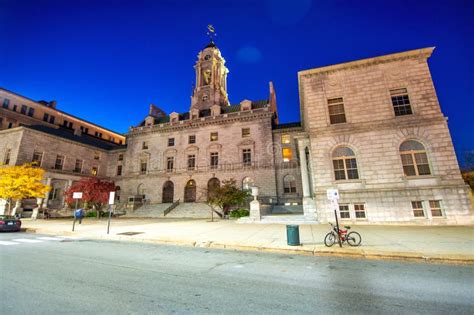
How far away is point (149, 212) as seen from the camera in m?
30.4

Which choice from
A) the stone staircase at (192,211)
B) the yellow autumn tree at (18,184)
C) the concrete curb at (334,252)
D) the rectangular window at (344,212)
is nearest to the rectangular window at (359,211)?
the rectangular window at (344,212)

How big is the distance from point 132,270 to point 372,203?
1586 centimetres

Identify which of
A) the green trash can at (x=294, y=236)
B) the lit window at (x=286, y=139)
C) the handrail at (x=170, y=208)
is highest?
the lit window at (x=286, y=139)

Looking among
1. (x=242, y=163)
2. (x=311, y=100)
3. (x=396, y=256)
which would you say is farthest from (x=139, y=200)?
(x=396, y=256)

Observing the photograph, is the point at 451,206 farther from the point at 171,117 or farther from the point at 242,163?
the point at 171,117

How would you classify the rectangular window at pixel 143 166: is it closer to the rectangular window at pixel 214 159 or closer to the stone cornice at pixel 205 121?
the stone cornice at pixel 205 121

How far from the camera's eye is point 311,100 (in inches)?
738

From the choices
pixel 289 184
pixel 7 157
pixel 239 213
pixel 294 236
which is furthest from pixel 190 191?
pixel 294 236

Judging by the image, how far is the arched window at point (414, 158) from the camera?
15.3 meters

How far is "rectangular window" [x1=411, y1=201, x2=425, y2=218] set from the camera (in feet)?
48.1

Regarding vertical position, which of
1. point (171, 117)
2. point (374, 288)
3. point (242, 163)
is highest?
point (171, 117)

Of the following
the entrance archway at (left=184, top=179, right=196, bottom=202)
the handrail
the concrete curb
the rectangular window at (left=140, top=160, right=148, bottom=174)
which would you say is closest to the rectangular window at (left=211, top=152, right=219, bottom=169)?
the entrance archway at (left=184, top=179, right=196, bottom=202)

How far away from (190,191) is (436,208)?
2922 cm

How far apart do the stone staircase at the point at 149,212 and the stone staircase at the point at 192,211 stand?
1780 millimetres
